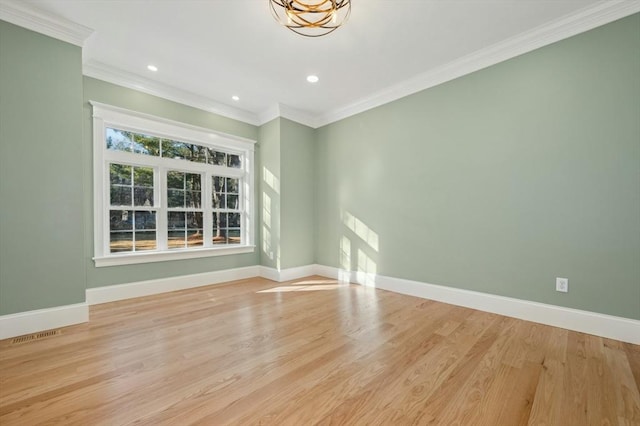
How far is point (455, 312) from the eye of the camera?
9.70 feet

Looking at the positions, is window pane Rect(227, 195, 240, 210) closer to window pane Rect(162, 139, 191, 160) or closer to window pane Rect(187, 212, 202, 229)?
window pane Rect(187, 212, 202, 229)

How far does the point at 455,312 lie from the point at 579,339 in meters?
0.98

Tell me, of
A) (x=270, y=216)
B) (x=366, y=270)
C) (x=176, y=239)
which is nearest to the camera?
(x=176, y=239)

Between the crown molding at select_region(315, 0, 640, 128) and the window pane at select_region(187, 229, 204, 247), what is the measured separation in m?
3.30

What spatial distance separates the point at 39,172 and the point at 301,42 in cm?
284

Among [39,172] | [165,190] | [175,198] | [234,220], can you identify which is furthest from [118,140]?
[234,220]

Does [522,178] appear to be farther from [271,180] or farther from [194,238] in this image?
[194,238]

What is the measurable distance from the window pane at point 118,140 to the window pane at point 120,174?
0.23 metres

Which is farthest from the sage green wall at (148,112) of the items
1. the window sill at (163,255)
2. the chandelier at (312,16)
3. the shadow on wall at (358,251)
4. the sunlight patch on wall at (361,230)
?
the chandelier at (312,16)

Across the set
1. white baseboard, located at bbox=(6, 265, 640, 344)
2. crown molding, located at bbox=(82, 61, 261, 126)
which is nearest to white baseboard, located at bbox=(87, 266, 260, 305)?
white baseboard, located at bbox=(6, 265, 640, 344)

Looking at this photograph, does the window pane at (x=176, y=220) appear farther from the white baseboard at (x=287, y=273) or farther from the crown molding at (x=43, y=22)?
the crown molding at (x=43, y=22)

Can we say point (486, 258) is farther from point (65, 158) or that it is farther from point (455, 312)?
point (65, 158)

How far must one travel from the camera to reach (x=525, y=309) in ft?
8.91

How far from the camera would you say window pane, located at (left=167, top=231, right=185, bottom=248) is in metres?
3.91
